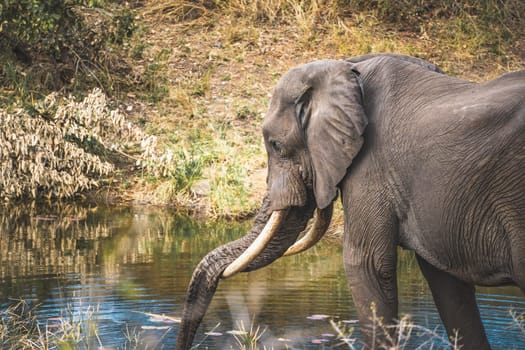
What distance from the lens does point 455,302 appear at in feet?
18.4

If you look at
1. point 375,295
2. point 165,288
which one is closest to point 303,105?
point 375,295

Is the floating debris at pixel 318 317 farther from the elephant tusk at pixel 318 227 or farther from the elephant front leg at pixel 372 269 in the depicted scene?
the elephant front leg at pixel 372 269

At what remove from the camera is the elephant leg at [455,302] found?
5.59 metres

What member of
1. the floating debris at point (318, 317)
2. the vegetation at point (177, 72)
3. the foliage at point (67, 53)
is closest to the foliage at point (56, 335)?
the floating debris at point (318, 317)

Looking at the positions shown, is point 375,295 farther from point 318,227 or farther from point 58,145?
point 58,145

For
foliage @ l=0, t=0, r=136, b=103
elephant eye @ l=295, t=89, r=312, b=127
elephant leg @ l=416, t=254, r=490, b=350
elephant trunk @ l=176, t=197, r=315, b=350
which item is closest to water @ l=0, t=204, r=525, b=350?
elephant leg @ l=416, t=254, r=490, b=350

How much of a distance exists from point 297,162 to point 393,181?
2.21 feet

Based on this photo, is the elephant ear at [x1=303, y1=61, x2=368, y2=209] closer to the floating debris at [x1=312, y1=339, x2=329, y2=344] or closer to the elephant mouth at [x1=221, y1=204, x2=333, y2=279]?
the elephant mouth at [x1=221, y1=204, x2=333, y2=279]

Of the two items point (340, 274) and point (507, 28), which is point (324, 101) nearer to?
point (340, 274)

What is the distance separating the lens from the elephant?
4.60 metres

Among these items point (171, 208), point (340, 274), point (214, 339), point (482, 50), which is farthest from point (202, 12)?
point (214, 339)

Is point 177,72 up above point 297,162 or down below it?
above

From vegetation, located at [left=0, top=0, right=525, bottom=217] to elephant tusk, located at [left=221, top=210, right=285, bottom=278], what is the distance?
5.61m

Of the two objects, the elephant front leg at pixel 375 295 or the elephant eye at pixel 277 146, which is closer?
the elephant front leg at pixel 375 295
